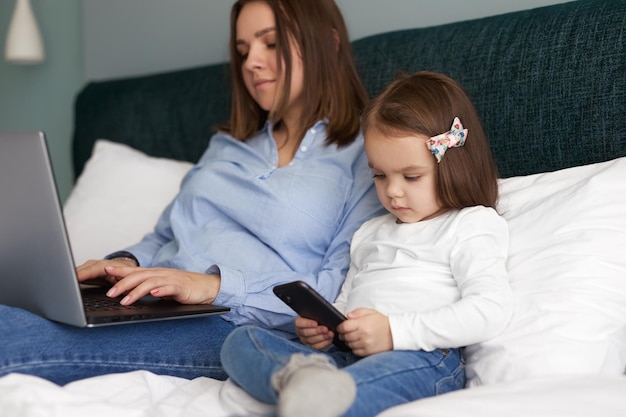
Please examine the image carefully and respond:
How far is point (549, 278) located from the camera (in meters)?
1.21

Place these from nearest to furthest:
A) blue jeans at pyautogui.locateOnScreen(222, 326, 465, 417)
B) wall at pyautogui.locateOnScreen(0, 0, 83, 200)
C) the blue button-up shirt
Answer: blue jeans at pyautogui.locateOnScreen(222, 326, 465, 417)
the blue button-up shirt
wall at pyautogui.locateOnScreen(0, 0, 83, 200)

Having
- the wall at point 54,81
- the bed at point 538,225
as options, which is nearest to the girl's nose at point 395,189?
the bed at point 538,225

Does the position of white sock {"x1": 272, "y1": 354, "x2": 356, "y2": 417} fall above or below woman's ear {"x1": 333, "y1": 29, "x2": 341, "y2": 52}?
below

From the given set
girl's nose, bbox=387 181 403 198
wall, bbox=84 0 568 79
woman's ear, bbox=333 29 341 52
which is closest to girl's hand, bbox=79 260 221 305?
girl's nose, bbox=387 181 403 198

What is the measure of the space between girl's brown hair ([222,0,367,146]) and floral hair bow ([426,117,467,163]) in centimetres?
36

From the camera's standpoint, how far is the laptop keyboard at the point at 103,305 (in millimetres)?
1289

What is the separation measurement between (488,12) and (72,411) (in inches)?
48.4

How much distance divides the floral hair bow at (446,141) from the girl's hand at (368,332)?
0.93ft

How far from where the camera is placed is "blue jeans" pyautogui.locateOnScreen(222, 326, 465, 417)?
3.42 ft

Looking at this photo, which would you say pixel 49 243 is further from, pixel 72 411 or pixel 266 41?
pixel 266 41

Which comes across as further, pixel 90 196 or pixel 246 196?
pixel 90 196

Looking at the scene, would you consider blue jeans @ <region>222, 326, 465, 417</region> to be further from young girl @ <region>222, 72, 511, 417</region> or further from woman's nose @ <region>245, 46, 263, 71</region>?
woman's nose @ <region>245, 46, 263, 71</region>

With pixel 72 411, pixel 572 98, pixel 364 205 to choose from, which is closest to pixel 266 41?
pixel 364 205

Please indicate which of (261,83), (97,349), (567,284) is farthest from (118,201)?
(567,284)
